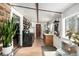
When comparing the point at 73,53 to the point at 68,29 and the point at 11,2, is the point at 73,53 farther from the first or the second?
the point at 11,2

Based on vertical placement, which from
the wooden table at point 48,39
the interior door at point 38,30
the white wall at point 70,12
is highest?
the white wall at point 70,12

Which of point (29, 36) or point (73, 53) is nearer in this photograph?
point (73, 53)

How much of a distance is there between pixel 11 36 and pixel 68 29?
1.40m

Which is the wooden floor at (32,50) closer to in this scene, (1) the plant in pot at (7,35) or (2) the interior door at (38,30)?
(2) the interior door at (38,30)

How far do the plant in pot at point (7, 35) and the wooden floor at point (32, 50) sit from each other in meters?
0.24

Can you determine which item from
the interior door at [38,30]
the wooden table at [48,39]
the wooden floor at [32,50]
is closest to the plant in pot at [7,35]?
the wooden floor at [32,50]

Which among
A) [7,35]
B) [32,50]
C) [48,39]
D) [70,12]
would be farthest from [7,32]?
[70,12]

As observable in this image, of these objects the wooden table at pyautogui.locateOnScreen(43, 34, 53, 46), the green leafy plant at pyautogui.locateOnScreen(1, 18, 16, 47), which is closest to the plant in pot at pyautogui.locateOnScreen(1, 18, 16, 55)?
the green leafy plant at pyautogui.locateOnScreen(1, 18, 16, 47)

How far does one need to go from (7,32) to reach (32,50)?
742mm

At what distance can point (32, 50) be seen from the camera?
111 inches

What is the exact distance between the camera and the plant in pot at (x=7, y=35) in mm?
2674

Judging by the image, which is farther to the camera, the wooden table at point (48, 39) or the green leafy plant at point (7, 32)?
the wooden table at point (48, 39)

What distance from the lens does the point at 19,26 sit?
2826 mm

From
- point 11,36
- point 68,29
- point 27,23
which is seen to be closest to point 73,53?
point 68,29
